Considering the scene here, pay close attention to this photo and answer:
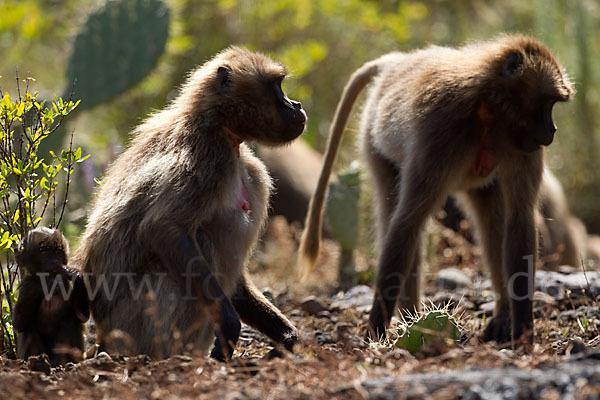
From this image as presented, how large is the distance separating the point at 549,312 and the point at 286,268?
106 inches

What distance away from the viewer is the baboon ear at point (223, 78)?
4.15 meters

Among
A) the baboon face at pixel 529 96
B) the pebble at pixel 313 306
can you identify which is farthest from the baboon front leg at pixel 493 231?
the pebble at pixel 313 306

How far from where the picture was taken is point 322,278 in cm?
743

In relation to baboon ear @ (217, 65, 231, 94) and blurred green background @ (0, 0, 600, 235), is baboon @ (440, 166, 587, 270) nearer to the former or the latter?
blurred green background @ (0, 0, 600, 235)

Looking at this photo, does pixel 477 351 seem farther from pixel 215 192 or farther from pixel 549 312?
pixel 549 312

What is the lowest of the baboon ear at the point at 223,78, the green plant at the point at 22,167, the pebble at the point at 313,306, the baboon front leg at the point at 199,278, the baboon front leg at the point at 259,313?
the pebble at the point at 313,306

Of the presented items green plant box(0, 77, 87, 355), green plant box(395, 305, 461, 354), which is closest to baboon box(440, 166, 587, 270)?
green plant box(395, 305, 461, 354)

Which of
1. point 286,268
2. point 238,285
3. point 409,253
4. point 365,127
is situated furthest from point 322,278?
point 238,285

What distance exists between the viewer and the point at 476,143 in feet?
15.8

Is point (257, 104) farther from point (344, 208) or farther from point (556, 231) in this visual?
point (556, 231)

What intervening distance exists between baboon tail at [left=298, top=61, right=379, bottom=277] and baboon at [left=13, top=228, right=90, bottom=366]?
1954mm

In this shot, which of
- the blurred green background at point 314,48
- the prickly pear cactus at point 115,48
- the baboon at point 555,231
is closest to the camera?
the prickly pear cactus at point 115,48

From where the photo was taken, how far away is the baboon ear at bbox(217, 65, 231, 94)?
4152 millimetres

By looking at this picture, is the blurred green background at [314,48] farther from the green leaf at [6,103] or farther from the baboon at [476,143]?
the green leaf at [6,103]
